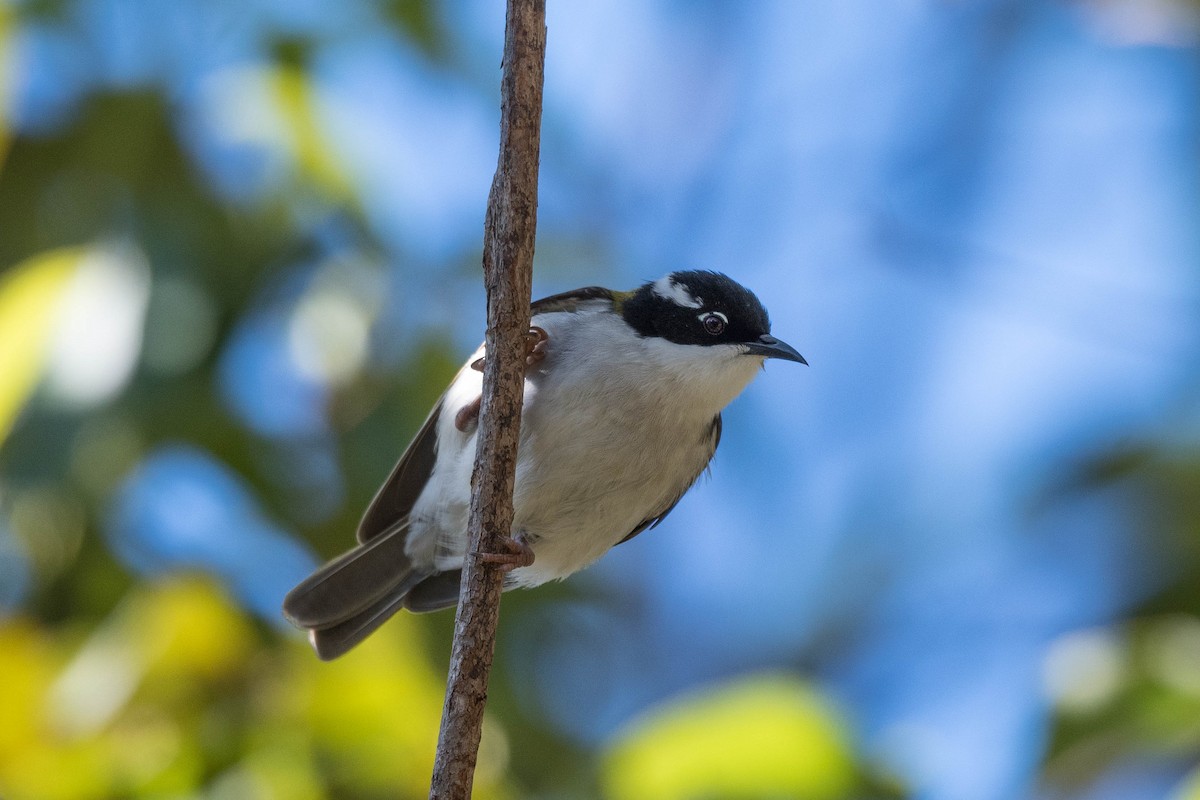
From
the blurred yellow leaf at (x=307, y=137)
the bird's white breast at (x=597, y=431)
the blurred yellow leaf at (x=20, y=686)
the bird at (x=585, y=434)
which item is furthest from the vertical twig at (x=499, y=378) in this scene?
the blurred yellow leaf at (x=307, y=137)

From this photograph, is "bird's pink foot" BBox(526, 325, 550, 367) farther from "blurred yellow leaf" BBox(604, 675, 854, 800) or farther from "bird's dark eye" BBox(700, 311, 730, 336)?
"blurred yellow leaf" BBox(604, 675, 854, 800)

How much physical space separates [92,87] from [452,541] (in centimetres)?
307

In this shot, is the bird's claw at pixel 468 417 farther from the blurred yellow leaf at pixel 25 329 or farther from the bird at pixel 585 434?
the blurred yellow leaf at pixel 25 329

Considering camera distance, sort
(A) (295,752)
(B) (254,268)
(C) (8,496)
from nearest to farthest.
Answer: (A) (295,752), (C) (8,496), (B) (254,268)

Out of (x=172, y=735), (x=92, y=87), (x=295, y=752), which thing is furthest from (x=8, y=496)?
(x=92, y=87)

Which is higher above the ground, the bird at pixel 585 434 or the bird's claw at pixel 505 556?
the bird at pixel 585 434

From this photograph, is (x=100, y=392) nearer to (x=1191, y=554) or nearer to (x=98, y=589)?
(x=98, y=589)

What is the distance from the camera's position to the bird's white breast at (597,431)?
3.97m

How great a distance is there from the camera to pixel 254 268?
215 inches

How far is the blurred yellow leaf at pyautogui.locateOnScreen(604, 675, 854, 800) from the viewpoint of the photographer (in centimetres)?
380

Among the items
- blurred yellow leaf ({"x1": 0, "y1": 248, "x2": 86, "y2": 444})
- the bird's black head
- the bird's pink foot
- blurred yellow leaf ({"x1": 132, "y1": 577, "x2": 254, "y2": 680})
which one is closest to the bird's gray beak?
the bird's black head

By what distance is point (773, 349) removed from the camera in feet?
13.4

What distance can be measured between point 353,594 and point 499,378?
2.12m

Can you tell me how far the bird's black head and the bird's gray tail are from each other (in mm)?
1312
